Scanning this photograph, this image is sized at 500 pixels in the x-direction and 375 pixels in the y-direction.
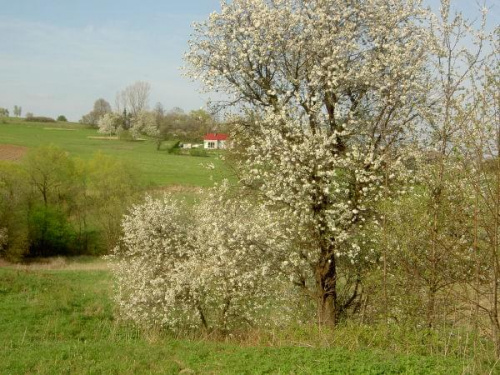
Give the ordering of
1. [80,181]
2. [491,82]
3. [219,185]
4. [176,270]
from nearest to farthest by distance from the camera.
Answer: [491,82]
[219,185]
[176,270]
[80,181]

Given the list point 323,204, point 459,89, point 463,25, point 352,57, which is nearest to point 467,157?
point 459,89

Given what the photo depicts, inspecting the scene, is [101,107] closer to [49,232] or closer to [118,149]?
[118,149]

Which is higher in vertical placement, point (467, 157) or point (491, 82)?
point (491, 82)

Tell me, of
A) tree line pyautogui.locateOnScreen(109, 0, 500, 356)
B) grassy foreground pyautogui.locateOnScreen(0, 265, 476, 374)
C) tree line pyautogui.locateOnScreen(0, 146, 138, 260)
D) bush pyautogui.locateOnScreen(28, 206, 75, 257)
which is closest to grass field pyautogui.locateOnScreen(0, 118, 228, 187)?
tree line pyautogui.locateOnScreen(0, 146, 138, 260)

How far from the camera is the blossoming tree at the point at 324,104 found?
12.0m

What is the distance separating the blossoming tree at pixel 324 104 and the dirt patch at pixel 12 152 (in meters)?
47.2

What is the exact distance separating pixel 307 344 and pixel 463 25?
6.92m

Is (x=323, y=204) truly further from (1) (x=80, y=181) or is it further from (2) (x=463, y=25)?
(1) (x=80, y=181)

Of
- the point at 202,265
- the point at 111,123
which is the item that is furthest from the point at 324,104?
the point at 111,123

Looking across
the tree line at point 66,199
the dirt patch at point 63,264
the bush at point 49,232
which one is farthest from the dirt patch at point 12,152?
the dirt patch at point 63,264

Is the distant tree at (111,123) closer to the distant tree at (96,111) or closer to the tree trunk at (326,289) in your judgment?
the distant tree at (96,111)

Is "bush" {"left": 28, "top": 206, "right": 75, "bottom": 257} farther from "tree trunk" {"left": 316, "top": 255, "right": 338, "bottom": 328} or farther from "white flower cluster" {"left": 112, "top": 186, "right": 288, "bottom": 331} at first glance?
"tree trunk" {"left": 316, "top": 255, "right": 338, "bottom": 328}

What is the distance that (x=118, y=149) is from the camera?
2894 inches

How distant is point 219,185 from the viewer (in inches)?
550
